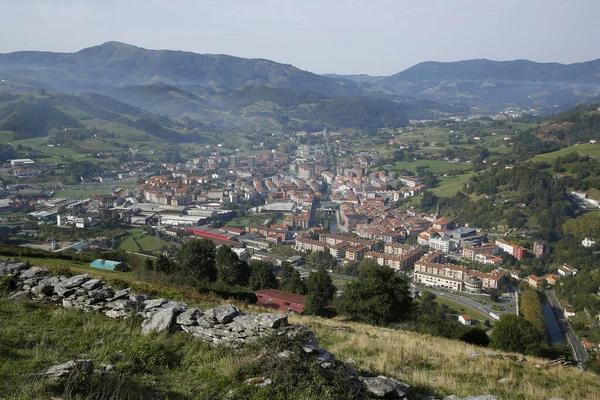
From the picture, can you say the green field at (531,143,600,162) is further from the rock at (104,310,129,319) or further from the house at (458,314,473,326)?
the rock at (104,310,129,319)

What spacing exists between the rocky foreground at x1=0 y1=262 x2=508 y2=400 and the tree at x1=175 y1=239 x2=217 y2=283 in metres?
7.44

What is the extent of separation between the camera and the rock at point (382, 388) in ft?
11.2

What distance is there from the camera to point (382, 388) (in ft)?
11.3

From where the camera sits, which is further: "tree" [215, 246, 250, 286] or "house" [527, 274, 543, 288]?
"house" [527, 274, 543, 288]

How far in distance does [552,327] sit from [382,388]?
1936 centimetres

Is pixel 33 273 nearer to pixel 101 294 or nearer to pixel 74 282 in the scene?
pixel 74 282

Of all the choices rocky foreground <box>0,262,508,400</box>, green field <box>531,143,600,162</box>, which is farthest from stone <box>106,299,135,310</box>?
green field <box>531,143,600,162</box>

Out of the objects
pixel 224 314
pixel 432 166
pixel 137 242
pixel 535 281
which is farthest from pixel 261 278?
pixel 432 166

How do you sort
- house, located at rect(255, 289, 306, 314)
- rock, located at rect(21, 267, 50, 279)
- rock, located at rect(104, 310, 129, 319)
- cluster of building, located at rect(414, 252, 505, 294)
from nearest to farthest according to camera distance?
rock, located at rect(104, 310, 129, 319) → rock, located at rect(21, 267, 50, 279) → house, located at rect(255, 289, 306, 314) → cluster of building, located at rect(414, 252, 505, 294)

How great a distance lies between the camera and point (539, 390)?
4.37m

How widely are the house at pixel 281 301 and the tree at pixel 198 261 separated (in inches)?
116

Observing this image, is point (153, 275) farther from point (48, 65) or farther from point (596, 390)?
point (48, 65)

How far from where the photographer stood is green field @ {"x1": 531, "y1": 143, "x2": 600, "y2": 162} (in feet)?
144

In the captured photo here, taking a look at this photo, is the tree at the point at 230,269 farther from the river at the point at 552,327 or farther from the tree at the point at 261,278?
the river at the point at 552,327
